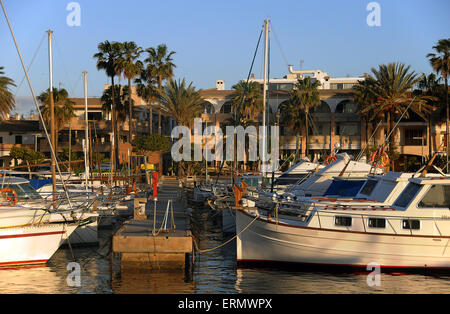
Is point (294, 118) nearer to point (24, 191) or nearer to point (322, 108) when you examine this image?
point (322, 108)

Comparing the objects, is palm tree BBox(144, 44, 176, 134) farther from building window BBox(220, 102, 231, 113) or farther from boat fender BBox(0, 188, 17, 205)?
boat fender BBox(0, 188, 17, 205)

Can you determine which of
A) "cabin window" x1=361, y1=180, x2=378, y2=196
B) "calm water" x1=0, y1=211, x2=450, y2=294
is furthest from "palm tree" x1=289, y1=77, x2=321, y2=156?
"calm water" x1=0, y1=211, x2=450, y2=294

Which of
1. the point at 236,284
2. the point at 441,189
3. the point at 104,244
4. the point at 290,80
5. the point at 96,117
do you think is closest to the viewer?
the point at 236,284

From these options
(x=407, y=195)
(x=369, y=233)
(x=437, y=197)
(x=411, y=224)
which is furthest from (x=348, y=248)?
(x=437, y=197)

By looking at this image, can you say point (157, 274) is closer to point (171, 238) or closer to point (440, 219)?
point (171, 238)

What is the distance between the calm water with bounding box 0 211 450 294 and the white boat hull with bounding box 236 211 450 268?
1.50ft

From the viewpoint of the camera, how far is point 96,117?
77875mm

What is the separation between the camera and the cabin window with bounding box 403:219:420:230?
20.0 metres

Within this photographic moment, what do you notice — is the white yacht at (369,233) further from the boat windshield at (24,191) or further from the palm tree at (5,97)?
the palm tree at (5,97)

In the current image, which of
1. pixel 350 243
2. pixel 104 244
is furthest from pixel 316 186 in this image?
pixel 104 244

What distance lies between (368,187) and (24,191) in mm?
15597

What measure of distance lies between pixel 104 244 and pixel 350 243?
11360mm

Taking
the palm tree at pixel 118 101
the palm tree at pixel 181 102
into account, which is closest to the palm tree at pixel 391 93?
the palm tree at pixel 181 102

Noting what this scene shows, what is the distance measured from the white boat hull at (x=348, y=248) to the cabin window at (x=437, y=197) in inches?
50.1
